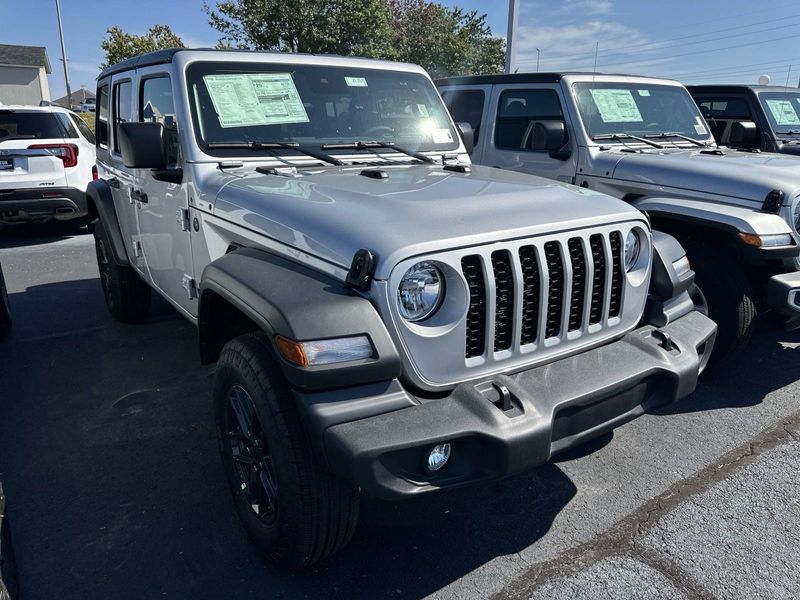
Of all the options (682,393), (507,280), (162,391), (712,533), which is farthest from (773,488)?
(162,391)

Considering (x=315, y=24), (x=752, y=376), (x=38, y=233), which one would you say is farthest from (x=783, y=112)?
(x=315, y=24)

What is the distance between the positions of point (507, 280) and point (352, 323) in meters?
0.62

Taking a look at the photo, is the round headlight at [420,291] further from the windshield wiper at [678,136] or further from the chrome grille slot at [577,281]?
the windshield wiper at [678,136]

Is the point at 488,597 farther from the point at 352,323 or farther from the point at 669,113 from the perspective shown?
the point at 669,113

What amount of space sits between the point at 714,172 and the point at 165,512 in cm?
400

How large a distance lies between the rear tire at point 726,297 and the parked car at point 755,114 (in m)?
2.94

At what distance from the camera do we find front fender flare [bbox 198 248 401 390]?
74.5 inches

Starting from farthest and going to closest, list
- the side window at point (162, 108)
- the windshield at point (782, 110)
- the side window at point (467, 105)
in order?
the windshield at point (782, 110) → the side window at point (467, 105) → the side window at point (162, 108)

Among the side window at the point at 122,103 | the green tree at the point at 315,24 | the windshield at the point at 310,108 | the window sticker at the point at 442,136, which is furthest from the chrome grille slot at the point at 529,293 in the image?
the green tree at the point at 315,24

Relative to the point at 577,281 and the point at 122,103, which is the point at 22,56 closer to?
the point at 122,103

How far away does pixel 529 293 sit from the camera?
7.52ft

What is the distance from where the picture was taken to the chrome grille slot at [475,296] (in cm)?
212

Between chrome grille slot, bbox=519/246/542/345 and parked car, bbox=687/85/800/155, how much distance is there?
A: 5.11 meters

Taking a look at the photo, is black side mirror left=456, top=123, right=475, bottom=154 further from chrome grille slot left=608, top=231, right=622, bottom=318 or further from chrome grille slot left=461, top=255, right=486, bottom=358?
chrome grille slot left=461, top=255, right=486, bottom=358
